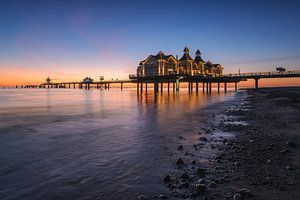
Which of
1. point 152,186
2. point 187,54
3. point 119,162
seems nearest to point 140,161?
point 119,162

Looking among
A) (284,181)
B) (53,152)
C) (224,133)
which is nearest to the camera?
(284,181)

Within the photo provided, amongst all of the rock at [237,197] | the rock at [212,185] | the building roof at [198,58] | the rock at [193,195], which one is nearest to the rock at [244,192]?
the rock at [237,197]

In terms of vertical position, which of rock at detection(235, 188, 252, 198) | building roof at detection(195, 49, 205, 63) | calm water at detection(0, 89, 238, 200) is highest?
building roof at detection(195, 49, 205, 63)

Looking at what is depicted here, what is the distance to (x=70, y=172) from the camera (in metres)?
6.15

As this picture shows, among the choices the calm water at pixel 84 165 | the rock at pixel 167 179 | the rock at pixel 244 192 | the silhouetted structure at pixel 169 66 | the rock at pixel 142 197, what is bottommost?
the calm water at pixel 84 165

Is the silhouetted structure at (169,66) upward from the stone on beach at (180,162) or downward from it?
upward

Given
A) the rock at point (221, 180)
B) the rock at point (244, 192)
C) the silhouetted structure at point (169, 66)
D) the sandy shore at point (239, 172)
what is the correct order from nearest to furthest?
the rock at point (244, 192), the sandy shore at point (239, 172), the rock at point (221, 180), the silhouetted structure at point (169, 66)

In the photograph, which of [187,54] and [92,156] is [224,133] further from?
[187,54]

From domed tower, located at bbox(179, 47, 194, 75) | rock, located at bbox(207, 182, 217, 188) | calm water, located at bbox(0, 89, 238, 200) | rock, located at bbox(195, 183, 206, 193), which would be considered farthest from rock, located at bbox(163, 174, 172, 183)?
domed tower, located at bbox(179, 47, 194, 75)

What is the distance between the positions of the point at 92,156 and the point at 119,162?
51.1 inches

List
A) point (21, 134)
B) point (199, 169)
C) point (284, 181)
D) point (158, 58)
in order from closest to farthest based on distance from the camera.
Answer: point (284, 181) < point (199, 169) < point (21, 134) < point (158, 58)

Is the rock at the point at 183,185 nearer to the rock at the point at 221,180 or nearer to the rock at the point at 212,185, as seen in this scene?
the rock at the point at 212,185

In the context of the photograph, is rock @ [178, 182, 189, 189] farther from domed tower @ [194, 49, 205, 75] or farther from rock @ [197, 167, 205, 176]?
domed tower @ [194, 49, 205, 75]

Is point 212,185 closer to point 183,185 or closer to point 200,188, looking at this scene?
point 200,188
